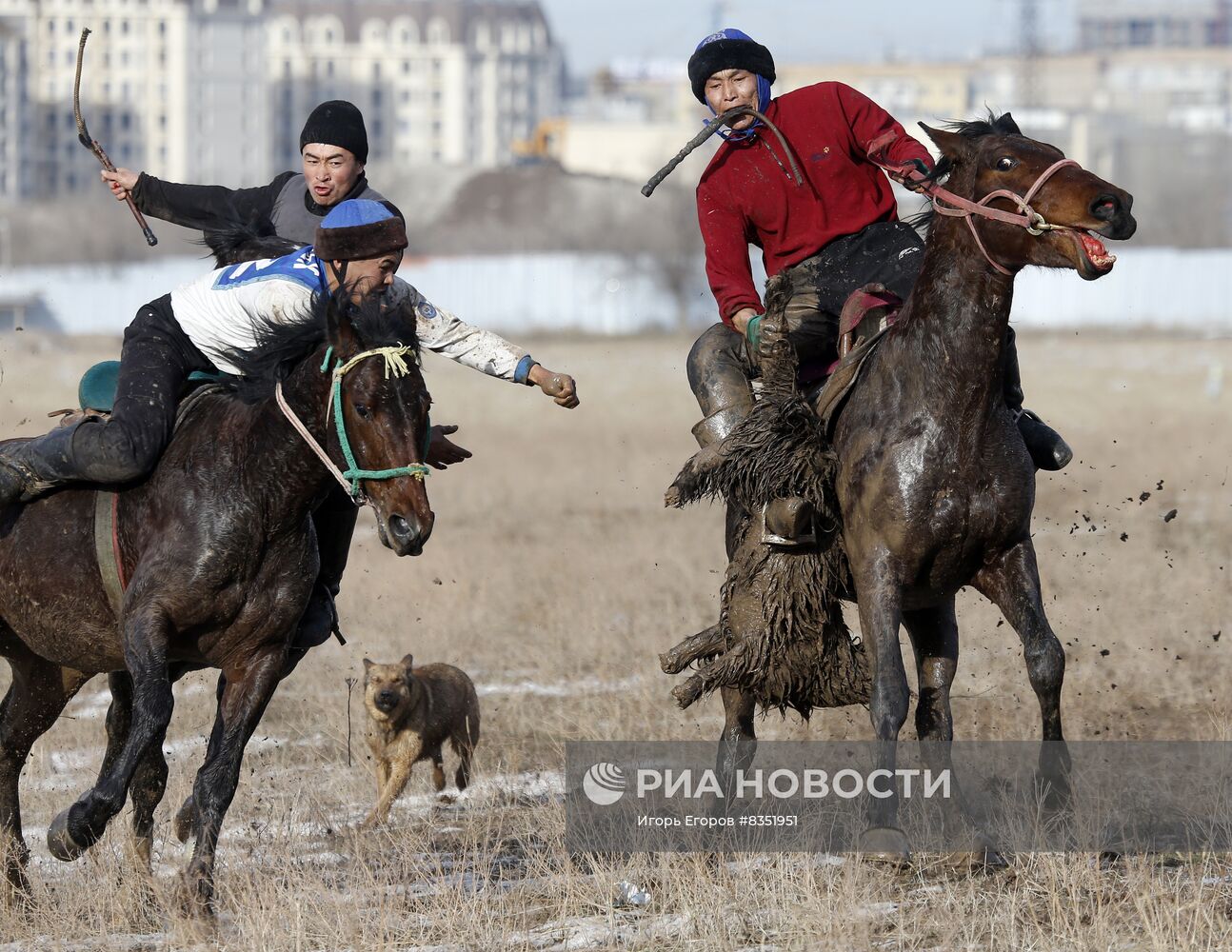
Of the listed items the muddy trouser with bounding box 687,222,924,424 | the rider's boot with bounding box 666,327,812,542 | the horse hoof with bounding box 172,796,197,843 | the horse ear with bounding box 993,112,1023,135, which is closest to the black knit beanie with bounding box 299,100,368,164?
the rider's boot with bounding box 666,327,812,542

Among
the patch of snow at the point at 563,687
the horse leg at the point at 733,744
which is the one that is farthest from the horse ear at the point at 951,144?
the patch of snow at the point at 563,687

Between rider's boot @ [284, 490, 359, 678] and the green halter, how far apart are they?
94 centimetres

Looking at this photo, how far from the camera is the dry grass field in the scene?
19.9ft

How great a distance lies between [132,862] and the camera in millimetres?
6898

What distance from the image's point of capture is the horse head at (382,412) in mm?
5895

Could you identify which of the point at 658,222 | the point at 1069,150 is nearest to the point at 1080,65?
the point at 1069,150

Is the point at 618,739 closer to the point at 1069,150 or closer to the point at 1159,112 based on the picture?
the point at 1069,150

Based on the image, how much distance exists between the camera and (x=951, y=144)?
21.4 feet

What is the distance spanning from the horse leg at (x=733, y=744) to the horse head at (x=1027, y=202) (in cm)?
233

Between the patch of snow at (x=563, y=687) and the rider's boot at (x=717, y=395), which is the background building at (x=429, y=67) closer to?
the patch of snow at (x=563, y=687)

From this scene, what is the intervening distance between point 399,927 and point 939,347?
2863 millimetres

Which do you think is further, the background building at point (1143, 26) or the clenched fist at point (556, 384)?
the background building at point (1143, 26)

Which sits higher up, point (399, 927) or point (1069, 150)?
point (399, 927)

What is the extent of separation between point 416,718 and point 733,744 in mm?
2217
